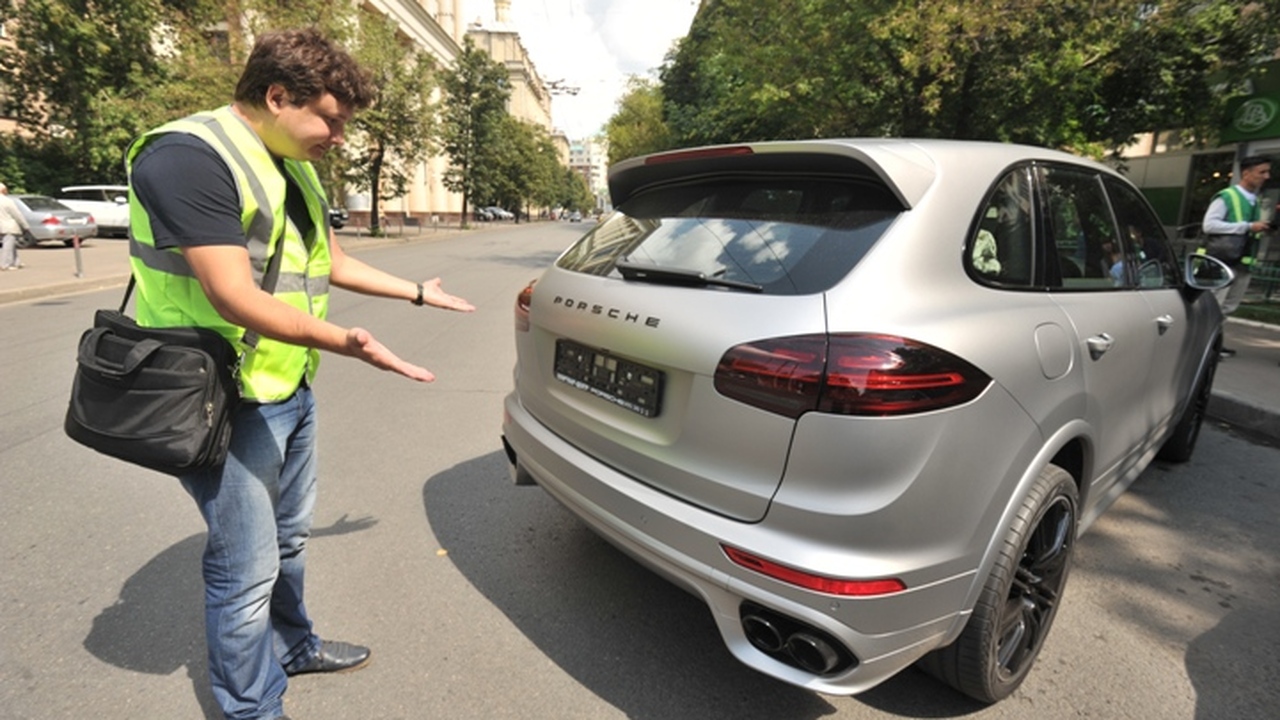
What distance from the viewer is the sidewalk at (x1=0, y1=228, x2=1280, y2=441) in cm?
528

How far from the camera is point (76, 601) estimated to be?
265 cm

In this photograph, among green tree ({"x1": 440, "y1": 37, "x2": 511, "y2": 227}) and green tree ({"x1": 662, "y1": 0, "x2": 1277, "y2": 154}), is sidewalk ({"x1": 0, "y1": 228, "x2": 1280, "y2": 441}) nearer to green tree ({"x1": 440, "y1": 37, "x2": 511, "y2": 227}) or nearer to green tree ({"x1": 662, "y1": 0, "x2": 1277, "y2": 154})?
green tree ({"x1": 662, "y1": 0, "x2": 1277, "y2": 154})

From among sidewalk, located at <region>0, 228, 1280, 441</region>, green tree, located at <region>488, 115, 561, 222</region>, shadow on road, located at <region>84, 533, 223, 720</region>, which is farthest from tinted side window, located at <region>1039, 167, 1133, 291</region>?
green tree, located at <region>488, 115, 561, 222</region>

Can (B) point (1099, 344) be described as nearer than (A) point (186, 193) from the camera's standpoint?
No

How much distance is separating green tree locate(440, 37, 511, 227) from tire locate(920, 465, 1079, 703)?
4196cm

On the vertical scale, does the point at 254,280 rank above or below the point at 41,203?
below

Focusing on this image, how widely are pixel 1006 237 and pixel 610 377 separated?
138 cm

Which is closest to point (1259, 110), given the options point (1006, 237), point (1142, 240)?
point (1142, 240)

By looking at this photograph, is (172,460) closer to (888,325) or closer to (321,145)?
(321,145)

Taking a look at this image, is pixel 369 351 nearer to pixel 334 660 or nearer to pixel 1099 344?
pixel 334 660

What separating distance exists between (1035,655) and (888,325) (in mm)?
1492

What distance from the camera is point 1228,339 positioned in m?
8.13

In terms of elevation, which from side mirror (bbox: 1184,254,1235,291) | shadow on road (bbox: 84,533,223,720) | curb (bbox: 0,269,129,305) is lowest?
shadow on road (bbox: 84,533,223,720)

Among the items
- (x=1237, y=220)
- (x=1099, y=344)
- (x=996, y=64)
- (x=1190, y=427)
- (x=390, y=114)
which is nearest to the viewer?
(x=1099, y=344)
